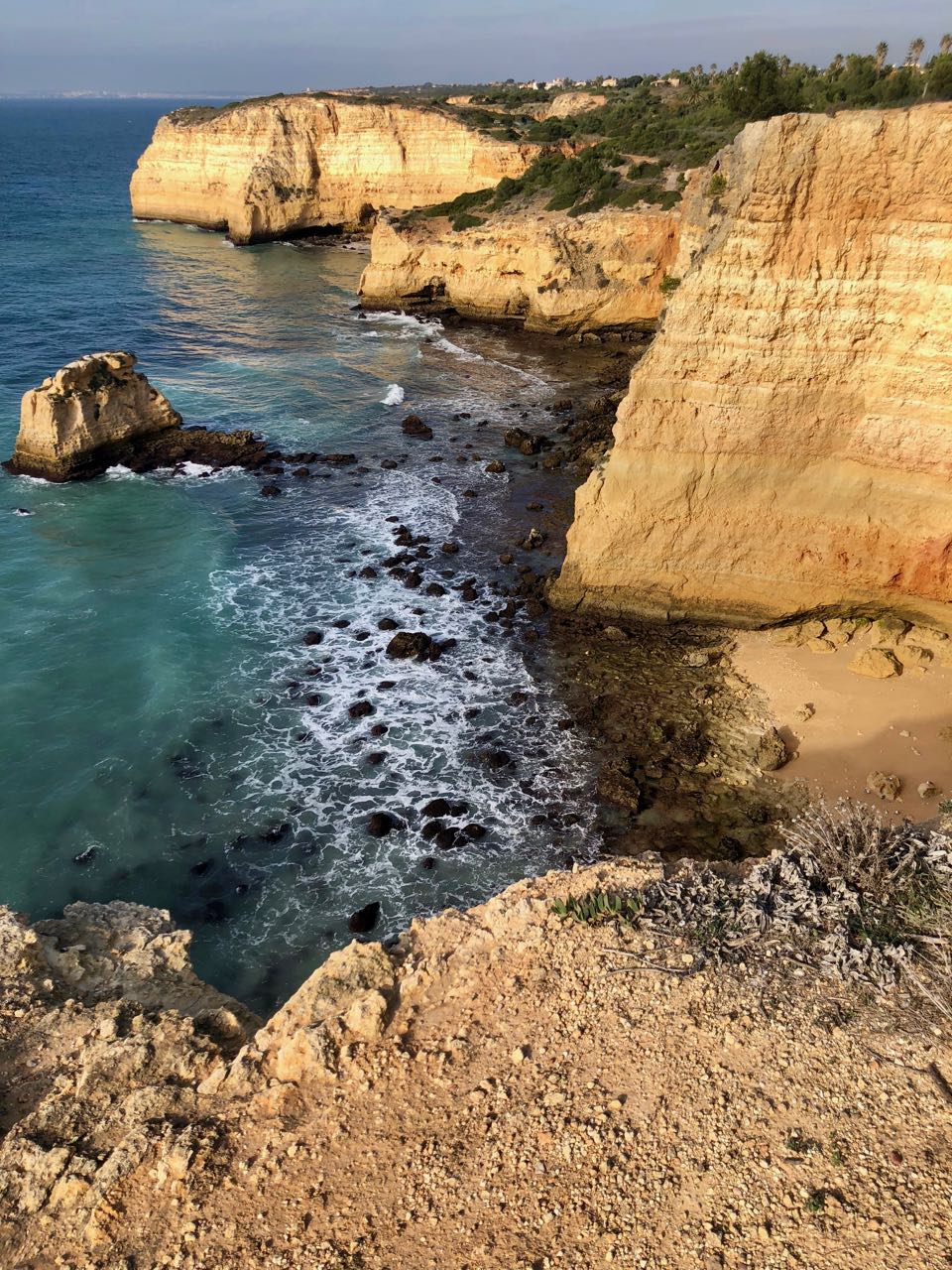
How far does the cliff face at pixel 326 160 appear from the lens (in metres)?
69.2

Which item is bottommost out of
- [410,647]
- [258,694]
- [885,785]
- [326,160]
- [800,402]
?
[258,694]

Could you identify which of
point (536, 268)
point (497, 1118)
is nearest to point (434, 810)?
point (497, 1118)

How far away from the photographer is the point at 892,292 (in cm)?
1678

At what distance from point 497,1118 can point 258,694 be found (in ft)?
46.5

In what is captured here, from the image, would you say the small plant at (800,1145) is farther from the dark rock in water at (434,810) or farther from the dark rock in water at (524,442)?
the dark rock in water at (524,442)

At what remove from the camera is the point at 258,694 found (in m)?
20.2

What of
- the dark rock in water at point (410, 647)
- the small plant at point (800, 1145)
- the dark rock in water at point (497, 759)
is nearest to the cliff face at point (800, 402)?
the dark rock in water at point (410, 647)

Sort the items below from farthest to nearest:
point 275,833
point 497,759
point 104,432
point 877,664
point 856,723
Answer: point 104,432
point 877,664
point 497,759
point 856,723
point 275,833

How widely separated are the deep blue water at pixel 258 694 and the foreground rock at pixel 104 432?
98cm

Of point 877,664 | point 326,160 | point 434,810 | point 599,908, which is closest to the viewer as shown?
point 599,908

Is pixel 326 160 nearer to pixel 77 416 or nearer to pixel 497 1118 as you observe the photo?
pixel 77 416

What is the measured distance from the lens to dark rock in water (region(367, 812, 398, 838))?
1642 cm

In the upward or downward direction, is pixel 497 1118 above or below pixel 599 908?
below

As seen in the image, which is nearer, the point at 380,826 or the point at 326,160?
the point at 380,826
